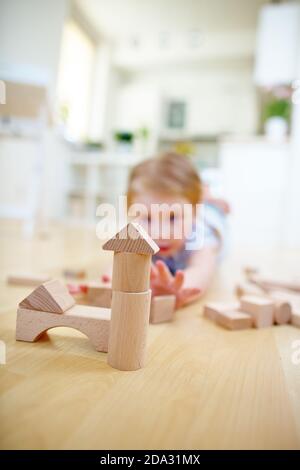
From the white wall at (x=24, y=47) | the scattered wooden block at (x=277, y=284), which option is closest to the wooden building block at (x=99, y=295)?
the scattered wooden block at (x=277, y=284)

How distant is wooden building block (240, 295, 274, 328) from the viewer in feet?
2.03

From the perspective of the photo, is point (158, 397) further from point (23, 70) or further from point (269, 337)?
point (23, 70)

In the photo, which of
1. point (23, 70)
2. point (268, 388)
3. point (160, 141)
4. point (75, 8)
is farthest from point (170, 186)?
point (160, 141)

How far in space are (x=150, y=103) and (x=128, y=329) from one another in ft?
14.8

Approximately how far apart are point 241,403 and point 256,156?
9.87ft

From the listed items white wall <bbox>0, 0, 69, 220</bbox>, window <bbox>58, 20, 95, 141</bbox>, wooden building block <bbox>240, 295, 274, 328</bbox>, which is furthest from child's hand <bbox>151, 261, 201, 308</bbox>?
window <bbox>58, 20, 95, 141</bbox>

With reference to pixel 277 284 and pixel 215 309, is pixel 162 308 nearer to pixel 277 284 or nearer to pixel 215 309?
pixel 215 309

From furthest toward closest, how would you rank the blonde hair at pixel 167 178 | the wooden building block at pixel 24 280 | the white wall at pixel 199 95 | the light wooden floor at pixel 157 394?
the white wall at pixel 199 95
the blonde hair at pixel 167 178
the wooden building block at pixel 24 280
the light wooden floor at pixel 157 394

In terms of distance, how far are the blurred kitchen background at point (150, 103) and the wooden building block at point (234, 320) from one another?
1.49 meters

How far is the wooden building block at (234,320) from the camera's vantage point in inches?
23.5

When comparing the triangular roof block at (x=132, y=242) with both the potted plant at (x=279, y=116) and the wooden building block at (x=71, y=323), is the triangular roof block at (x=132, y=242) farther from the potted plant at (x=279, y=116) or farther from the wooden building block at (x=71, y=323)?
the potted plant at (x=279, y=116)

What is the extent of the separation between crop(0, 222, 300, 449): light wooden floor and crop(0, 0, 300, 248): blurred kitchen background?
1562mm

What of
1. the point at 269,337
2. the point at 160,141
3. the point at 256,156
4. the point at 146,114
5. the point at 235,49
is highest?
the point at 235,49

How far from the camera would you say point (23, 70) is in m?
1.71
